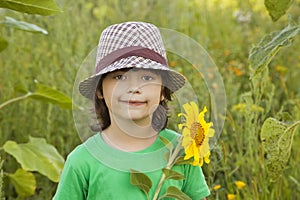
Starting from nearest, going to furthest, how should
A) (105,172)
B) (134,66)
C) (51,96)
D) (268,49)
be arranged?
(134,66) → (105,172) → (268,49) → (51,96)

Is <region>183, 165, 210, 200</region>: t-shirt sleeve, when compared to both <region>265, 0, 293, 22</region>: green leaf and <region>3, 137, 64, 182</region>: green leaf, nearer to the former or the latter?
<region>265, 0, 293, 22</region>: green leaf

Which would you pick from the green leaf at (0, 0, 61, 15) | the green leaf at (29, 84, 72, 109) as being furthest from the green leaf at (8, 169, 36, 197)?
the green leaf at (0, 0, 61, 15)

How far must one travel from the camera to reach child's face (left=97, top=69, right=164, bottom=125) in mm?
1443

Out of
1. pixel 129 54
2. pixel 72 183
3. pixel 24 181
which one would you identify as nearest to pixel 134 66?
pixel 129 54

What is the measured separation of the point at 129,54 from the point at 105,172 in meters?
0.27

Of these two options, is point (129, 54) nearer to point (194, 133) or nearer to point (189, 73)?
point (194, 133)

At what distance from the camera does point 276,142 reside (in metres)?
1.70

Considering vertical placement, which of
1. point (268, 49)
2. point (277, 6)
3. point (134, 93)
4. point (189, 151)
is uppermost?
point (277, 6)

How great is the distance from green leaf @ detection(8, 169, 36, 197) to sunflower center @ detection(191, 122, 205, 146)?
1.06m

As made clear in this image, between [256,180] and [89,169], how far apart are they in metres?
0.79

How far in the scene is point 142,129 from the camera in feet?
5.00

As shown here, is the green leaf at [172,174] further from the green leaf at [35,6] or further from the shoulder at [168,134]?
the green leaf at [35,6]

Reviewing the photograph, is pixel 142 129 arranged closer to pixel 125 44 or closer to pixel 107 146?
pixel 107 146

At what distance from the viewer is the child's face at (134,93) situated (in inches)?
56.8
